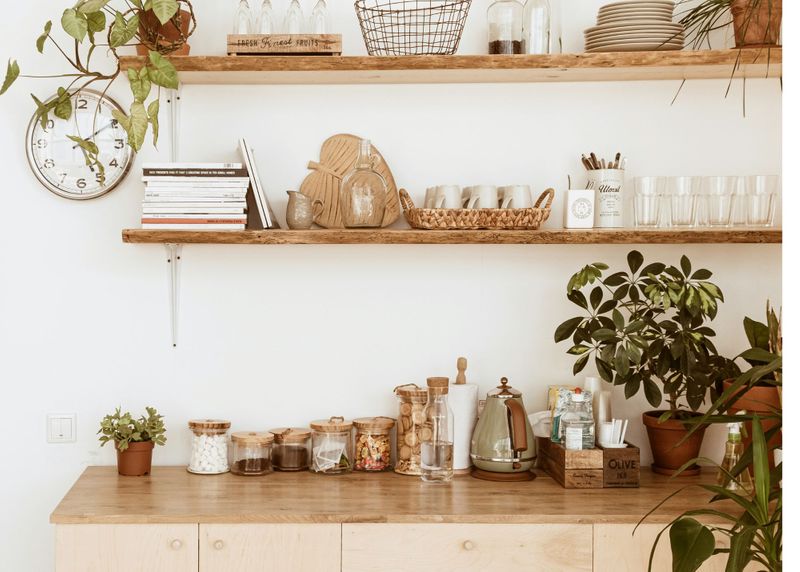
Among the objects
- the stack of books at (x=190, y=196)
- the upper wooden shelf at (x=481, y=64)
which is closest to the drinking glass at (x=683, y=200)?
the upper wooden shelf at (x=481, y=64)

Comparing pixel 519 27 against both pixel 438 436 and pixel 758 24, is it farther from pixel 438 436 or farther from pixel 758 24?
pixel 438 436

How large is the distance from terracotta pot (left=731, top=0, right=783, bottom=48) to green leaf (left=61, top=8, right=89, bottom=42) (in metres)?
1.76

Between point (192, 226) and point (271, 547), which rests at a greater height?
point (192, 226)

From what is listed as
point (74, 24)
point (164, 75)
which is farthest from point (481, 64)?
point (74, 24)

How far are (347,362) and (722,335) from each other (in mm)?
1136

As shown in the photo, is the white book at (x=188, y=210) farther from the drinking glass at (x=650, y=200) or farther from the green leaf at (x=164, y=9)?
the drinking glass at (x=650, y=200)

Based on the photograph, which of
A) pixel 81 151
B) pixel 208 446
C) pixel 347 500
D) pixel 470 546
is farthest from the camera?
pixel 81 151

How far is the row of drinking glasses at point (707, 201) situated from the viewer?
8.14 feet

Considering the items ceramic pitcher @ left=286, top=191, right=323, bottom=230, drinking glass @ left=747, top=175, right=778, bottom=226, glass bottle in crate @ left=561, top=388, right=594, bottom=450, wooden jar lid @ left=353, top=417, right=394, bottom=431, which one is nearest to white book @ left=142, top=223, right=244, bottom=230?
ceramic pitcher @ left=286, top=191, right=323, bottom=230

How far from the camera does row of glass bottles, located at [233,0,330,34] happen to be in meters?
2.50

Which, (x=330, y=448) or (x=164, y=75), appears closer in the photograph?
(x=164, y=75)

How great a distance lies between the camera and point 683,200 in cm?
249

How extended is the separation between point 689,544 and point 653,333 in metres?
0.68

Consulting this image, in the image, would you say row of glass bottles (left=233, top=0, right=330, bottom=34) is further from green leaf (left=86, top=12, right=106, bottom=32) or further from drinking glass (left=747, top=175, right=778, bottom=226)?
drinking glass (left=747, top=175, right=778, bottom=226)
